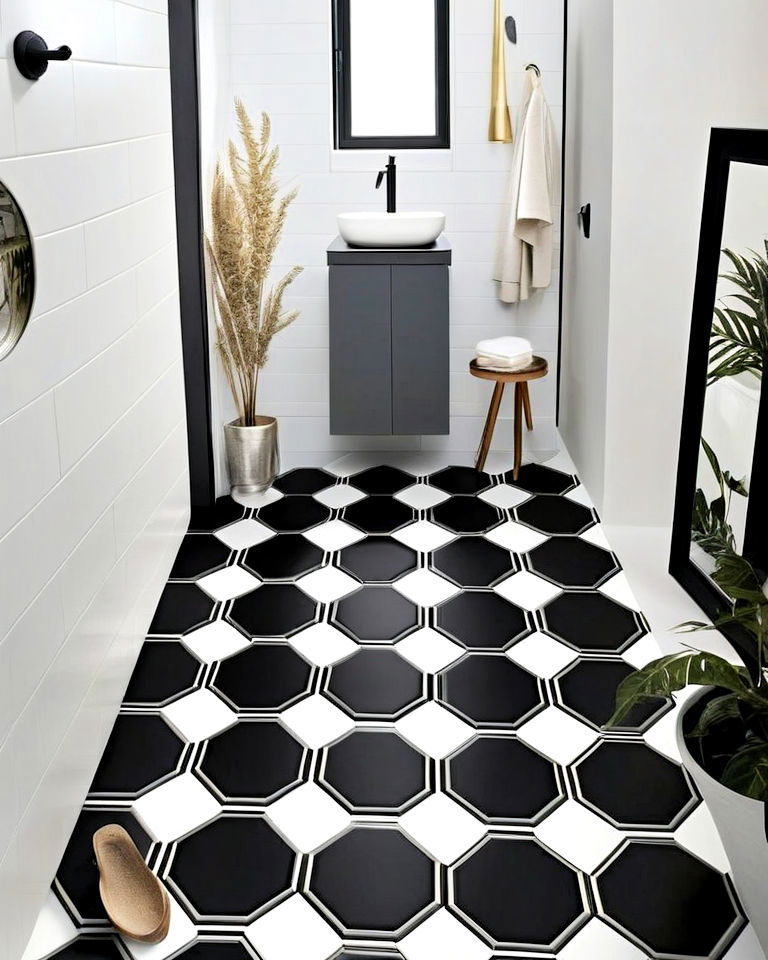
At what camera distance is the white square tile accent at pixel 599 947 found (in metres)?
2.15

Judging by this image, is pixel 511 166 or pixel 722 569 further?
pixel 511 166

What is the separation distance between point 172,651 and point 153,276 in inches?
46.5

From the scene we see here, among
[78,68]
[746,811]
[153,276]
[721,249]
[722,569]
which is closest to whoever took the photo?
[746,811]

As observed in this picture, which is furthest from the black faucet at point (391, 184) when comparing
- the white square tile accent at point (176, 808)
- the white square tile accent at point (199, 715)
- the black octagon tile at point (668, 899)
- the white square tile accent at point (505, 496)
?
the black octagon tile at point (668, 899)

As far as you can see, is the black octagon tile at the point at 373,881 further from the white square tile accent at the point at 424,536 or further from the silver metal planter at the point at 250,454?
the silver metal planter at the point at 250,454

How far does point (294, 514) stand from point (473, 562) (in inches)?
32.7

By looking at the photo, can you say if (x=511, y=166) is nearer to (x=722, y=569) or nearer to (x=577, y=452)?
(x=577, y=452)

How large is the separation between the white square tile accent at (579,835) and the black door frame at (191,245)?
2.14m

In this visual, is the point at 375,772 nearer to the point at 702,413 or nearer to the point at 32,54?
the point at 702,413

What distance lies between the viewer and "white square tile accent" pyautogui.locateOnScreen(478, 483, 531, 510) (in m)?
4.44

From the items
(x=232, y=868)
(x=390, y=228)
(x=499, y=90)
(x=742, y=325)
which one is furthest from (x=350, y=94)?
(x=232, y=868)

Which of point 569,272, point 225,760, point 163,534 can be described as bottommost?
point 225,760

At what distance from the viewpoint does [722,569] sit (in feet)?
7.50

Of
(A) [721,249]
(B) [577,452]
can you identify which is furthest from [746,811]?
(B) [577,452]
